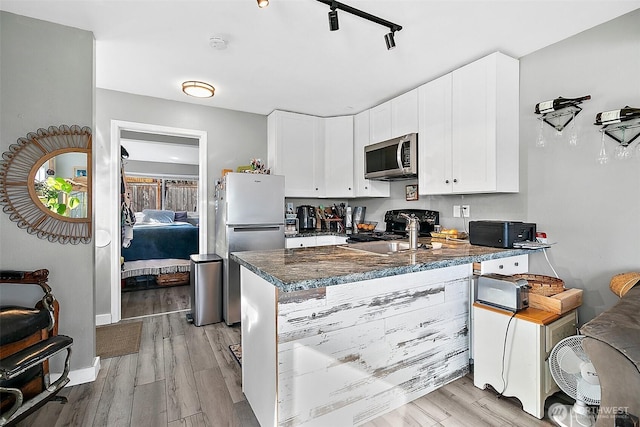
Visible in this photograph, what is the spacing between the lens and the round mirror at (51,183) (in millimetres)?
1961

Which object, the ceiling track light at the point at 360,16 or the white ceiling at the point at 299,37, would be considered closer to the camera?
the ceiling track light at the point at 360,16

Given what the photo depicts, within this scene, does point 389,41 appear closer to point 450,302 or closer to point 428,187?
point 428,187

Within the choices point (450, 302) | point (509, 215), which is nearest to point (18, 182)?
point (450, 302)

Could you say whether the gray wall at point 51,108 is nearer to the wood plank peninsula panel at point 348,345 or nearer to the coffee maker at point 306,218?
the wood plank peninsula panel at point 348,345

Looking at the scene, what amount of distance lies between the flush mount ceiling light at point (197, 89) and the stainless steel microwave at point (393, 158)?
73.2 inches

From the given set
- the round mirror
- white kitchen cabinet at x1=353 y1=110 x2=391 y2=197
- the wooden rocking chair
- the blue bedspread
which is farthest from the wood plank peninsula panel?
the blue bedspread

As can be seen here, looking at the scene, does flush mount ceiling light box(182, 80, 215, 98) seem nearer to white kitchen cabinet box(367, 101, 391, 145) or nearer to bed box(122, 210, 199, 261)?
white kitchen cabinet box(367, 101, 391, 145)

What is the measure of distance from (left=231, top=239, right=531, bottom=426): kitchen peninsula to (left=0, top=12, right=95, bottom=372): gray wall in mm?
1235

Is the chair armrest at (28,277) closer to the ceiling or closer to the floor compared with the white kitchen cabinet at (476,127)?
closer to the floor

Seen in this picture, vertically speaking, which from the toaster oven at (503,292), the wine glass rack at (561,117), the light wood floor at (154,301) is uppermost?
the wine glass rack at (561,117)

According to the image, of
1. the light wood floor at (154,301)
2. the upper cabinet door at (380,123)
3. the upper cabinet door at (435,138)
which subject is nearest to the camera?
the upper cabinet door at (435,138)

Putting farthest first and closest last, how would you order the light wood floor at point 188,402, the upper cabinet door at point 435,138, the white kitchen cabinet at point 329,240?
1. the white kitchen cabinet at point 329,240
2. the upper cabinet door at point 435,138
3. the light wood floor at point 188,402

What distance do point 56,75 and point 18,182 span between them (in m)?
0.77

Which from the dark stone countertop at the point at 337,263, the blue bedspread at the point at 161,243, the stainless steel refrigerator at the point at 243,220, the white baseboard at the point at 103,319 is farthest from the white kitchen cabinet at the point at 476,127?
the blue bedspread at the point at 161,243
